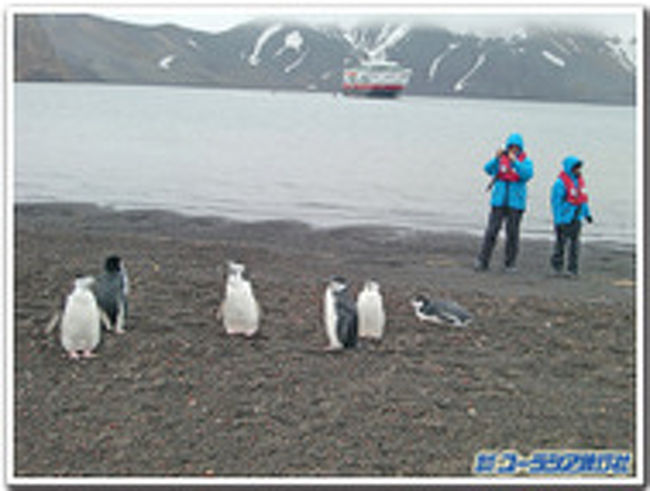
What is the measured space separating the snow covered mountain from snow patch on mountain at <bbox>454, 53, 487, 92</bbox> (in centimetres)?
22

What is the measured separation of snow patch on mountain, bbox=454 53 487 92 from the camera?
427ft

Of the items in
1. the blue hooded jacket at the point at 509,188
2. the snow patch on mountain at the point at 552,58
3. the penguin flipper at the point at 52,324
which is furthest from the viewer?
the snow patch on mountain at the point at 552,58

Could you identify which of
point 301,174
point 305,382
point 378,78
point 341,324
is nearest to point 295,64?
point 378,78

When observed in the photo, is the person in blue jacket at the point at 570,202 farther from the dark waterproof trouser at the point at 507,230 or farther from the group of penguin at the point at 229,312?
the group of penguin at the point at 229,312

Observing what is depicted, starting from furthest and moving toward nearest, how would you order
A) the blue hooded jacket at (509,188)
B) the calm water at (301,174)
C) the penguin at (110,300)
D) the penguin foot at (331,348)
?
the calm water at (301,174)
the blue hooded jacket at (509,188)
the penguin at (110,300)
the penguin foot at (331,348)

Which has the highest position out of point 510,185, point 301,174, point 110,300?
point 301,174

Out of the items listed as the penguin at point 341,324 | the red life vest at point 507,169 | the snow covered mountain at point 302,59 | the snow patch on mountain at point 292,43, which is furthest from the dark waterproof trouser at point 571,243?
the snow patch on mountain at point 292,43

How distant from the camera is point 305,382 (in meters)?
5.16

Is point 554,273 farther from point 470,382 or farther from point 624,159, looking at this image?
point 624,159

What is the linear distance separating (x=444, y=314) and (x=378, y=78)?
109152mm

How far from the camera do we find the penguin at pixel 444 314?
6.70 meters

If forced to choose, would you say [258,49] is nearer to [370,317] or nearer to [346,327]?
[370,317]

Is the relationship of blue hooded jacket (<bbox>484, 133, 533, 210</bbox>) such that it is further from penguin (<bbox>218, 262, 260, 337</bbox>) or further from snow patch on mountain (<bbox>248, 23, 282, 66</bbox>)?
snow patch on mountain (<bbox>248, 23, 282, 66</bbox>)

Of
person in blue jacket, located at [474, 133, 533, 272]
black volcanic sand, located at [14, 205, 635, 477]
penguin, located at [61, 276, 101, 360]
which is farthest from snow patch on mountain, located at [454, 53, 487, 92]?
penguin, located at [61, 276, 101, 360]
